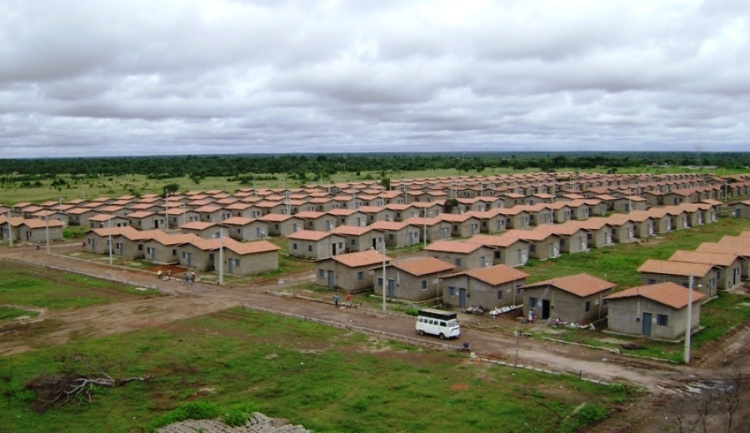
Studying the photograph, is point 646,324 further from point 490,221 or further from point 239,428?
point 490,221

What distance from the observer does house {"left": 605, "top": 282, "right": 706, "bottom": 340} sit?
37.3 meters

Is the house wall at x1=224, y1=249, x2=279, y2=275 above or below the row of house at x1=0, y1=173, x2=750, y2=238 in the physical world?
below

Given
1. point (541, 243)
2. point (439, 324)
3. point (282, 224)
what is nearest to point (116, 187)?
point (282, 224)

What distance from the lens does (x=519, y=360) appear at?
3381cm

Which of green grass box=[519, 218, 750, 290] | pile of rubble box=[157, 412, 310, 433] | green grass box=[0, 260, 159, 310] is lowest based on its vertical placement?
green grass box=[519, 218, 750, 290]

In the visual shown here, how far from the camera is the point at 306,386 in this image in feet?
98.0

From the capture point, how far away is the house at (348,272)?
5206 cm

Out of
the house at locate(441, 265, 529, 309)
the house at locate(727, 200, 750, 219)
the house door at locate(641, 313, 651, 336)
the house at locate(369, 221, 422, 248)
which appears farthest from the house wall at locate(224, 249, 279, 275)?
the house at locate(727, 200, 750, 219)

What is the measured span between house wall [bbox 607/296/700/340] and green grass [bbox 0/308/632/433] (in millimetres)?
9922

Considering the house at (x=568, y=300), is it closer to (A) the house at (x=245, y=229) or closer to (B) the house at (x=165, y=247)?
(B) the house at (x=165, y=247)

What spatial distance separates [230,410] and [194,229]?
51880mm

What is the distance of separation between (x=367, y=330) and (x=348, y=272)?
41.2ft

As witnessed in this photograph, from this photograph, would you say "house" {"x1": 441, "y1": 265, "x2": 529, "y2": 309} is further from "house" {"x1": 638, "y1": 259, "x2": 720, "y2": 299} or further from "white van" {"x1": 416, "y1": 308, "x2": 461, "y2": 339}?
"house" {"x1": 638, "y1": 259, "x2": 720, "y2": 299}

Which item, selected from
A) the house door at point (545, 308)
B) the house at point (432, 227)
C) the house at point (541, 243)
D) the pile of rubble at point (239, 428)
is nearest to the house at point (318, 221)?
the house at point (432, 227)
